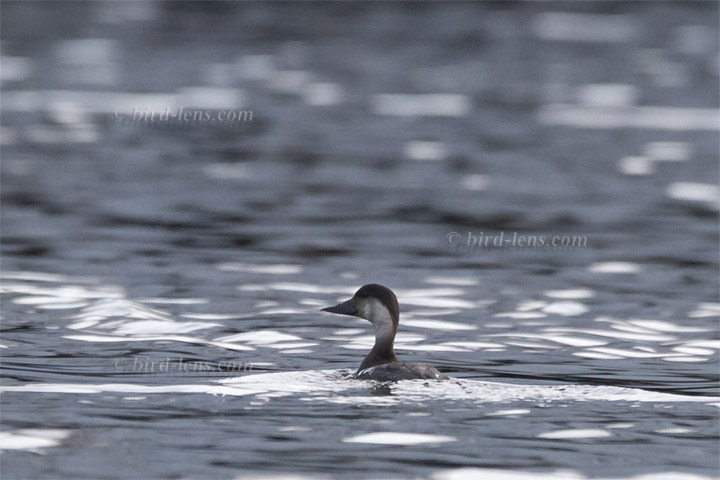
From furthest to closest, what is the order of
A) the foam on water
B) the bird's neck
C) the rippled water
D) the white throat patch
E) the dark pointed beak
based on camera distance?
the dark pointed beak, the white throat patch, the bird's neck, the foam on water, the rippled water

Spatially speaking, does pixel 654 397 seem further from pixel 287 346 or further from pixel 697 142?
pixel 697 142

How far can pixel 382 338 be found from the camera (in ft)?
39.2

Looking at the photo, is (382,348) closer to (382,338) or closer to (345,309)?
(382,338)

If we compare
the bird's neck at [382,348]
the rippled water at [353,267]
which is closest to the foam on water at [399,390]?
the rippled water at [353,267]

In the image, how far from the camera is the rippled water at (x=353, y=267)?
9844mm

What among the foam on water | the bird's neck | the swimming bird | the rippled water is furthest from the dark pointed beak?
the foam on water

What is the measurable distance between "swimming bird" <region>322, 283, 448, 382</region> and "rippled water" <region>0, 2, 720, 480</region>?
0.65 feet

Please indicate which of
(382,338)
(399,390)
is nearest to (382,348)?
(382,338)

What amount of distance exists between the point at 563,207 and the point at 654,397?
37.4 feet

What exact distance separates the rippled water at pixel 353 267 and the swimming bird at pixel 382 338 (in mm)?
198

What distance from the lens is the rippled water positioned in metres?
9.84

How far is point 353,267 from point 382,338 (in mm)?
5333

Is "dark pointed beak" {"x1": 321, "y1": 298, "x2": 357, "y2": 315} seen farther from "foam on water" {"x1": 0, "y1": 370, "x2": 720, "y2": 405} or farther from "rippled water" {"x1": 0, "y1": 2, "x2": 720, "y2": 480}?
"foam on water" {"x1": 0, "y1": 370, "x2": 720, "y2": 405}

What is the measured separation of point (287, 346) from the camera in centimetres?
1312
